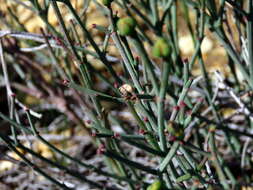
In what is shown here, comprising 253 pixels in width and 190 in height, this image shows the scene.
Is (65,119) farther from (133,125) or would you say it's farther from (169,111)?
(169,111)

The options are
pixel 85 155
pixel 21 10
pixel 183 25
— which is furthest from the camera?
pixel 21 10

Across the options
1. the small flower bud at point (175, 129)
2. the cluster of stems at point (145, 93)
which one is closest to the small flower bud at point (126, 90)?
the cluster of stems at point (145, 93)

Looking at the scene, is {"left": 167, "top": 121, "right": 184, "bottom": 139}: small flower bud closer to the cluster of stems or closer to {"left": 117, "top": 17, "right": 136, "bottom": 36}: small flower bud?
the cluster of stems

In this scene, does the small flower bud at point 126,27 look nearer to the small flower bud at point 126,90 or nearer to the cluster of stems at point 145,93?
the cluster of stems at point 145,93

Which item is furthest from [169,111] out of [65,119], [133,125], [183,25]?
[183,25]

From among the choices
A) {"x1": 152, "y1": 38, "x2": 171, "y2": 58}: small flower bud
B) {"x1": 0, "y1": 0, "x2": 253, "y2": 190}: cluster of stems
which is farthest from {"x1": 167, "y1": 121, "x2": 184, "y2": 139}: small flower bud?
{"x1": 152, "y1": 38, "x2": 171, "y2": 58}: small flower bud

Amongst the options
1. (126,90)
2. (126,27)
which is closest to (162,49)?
(126,27)

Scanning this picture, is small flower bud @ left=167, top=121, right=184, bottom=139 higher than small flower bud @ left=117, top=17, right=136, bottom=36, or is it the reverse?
small flower bud @ left=117, top=17, right=136, bottom=36

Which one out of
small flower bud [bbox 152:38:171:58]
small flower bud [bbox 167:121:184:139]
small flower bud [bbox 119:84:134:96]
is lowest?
small flower bud [bbox 167:121:184:139]

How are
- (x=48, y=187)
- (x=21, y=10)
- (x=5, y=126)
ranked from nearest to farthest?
(x=48, y=187)
(x=5, y=126)
(x=21, y=10)

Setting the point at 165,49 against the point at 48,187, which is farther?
the point at 48,187

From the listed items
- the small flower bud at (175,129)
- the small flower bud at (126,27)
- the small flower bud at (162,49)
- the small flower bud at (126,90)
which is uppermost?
the small flower bud at (126,27)
